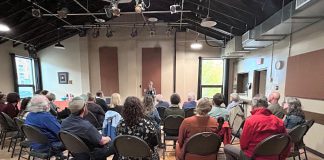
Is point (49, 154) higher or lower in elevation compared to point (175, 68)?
lower

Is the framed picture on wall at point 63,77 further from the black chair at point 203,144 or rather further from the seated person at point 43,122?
the black chair at point 203,144

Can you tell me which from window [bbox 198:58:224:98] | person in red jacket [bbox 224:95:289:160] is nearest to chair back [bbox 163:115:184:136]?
person in red jacket [bbox 224:95:289:160]

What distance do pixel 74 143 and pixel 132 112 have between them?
709 millimetres

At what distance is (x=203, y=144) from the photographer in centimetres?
202

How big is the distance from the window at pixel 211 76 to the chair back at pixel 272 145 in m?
6.90

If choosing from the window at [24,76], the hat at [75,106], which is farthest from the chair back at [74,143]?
the window at [24,76]

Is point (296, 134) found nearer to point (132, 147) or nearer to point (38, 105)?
point (132, 147)

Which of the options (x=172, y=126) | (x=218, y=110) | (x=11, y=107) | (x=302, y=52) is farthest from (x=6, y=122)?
(x=302, y=52)

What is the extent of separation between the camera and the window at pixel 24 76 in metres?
7.44

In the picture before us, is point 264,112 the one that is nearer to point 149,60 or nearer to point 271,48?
point 271,48

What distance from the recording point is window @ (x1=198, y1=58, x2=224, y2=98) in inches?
348

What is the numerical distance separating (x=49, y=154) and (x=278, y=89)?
503 centimetres

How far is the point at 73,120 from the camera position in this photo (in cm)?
210

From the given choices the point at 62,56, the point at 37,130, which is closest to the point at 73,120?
the point at 37,130
